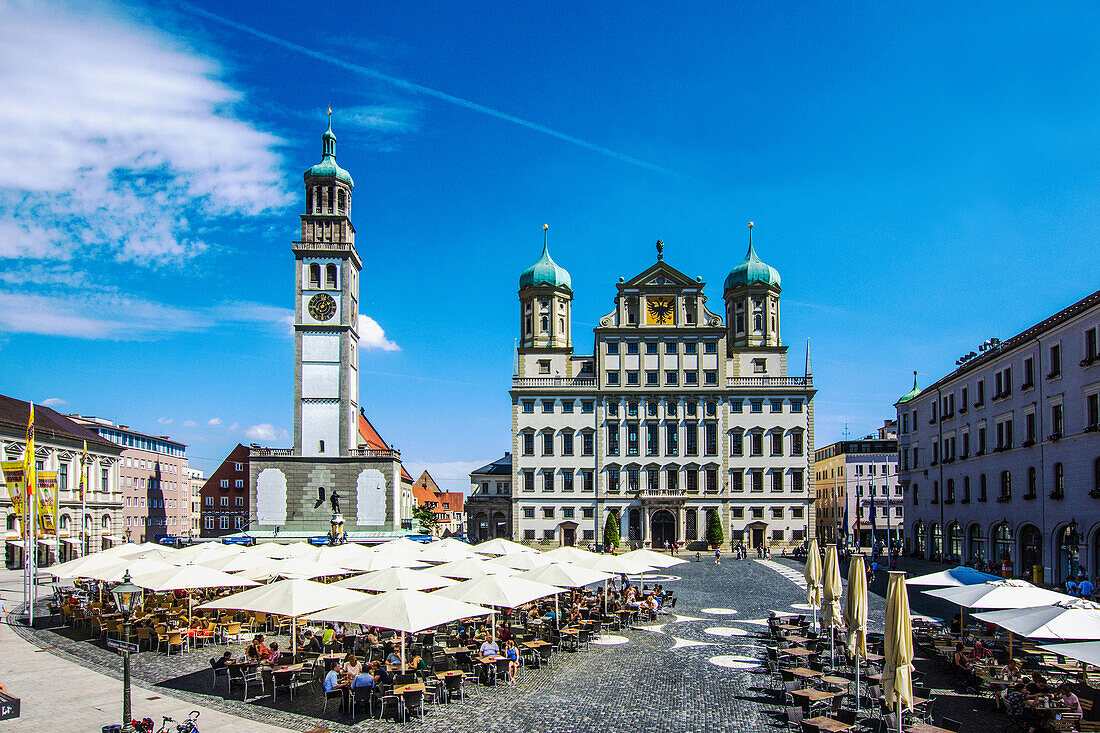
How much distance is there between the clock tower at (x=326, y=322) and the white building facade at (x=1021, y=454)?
139ft

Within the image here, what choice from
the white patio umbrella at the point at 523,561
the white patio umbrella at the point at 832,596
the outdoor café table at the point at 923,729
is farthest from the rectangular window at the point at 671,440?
the outdoor café table at the point at 923,729

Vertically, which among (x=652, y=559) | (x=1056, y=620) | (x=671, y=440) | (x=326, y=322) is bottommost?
(x=652, y=559)

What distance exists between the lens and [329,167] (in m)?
70.4

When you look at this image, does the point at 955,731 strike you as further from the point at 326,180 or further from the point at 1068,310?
the point at 326,180

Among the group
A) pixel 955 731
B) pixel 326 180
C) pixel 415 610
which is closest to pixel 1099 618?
pixel 955 731

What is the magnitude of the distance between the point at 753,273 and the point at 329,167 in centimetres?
3893

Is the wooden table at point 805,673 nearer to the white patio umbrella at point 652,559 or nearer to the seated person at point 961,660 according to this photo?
the seated person at point 961,660

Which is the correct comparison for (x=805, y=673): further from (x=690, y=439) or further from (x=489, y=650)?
(x=690, y=439)

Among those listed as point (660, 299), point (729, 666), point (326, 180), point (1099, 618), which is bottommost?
point (729, 666)

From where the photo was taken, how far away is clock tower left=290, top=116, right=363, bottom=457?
67250 mm

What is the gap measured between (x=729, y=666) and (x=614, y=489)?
51805 mm

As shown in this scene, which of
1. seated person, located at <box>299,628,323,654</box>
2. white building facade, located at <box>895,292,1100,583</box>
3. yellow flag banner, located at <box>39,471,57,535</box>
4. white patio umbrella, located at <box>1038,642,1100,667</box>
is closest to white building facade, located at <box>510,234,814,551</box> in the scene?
white building facade, located at <box>895,292,1100,583</box>

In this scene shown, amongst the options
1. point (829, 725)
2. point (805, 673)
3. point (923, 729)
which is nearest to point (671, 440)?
point (805, 673)

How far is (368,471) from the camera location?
221 ft
